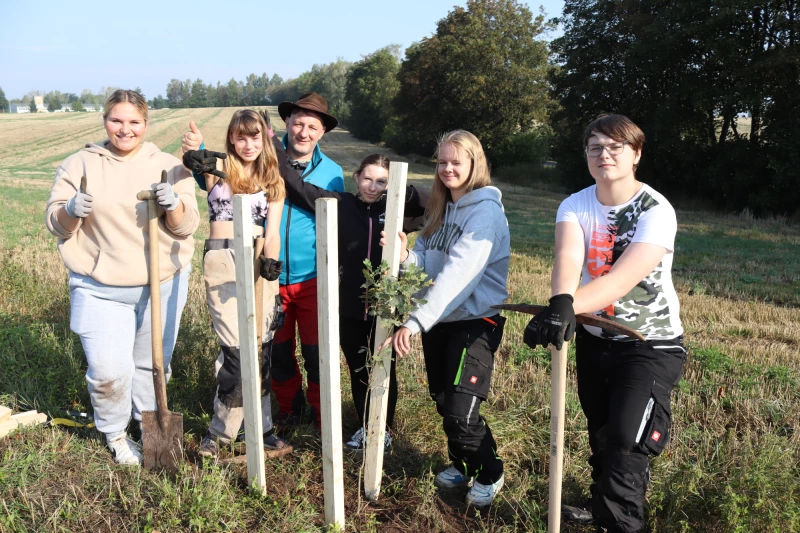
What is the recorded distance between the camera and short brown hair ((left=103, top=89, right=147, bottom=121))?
11.8 ft

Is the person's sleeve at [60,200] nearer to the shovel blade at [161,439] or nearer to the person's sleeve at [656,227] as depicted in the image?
the shovel blade at [161,439]

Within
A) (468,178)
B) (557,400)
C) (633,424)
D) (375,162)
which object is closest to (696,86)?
(375,162)

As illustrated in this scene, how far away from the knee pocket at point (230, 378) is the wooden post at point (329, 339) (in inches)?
36.6

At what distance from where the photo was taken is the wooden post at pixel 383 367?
10.6ft

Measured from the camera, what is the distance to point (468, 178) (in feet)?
11.3

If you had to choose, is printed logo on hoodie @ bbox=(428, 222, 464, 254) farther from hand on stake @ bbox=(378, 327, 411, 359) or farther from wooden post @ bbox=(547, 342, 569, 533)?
wooden post @ bbox=(547, 342, 569, 533)

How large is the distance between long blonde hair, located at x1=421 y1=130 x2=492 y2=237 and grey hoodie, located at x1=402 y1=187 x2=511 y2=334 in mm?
44

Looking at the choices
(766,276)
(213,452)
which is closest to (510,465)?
(213,452)

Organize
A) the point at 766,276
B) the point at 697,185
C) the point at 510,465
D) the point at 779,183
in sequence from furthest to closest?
1. the point at 697,185
2. the point at 779,183
3. the point at 766,276
4. the point at 510,465

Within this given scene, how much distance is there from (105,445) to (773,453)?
3.86 meters

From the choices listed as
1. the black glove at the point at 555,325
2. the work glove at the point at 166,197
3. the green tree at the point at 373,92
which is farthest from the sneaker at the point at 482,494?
the green tree at the point at 373,92

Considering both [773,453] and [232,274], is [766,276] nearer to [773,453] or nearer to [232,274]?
[773,453]

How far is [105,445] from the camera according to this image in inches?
157

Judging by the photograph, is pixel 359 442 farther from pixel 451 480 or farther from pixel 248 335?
pixel 248 335
